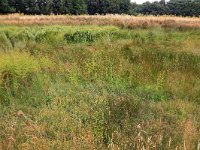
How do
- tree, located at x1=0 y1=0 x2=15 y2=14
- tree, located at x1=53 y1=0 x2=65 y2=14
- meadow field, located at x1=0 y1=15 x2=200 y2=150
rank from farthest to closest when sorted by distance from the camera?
tree, located at x1=53 y1=0 x2=65 y2=14 < tree, located at x1=0 y1=0 x2=15 y2=14 < meadow field, located at x1=0 y1=15 x2=200 y2=150

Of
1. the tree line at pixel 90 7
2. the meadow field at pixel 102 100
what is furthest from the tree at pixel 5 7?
the meadow field at pixel 102 100

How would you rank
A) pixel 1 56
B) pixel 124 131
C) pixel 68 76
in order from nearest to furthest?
pixel 124 131 → pixel 68 76 → pixel 1 56

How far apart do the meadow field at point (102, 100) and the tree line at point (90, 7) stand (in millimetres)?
35886

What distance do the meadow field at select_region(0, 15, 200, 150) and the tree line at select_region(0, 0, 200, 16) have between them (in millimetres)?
35886

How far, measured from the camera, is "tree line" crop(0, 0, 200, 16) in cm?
4647

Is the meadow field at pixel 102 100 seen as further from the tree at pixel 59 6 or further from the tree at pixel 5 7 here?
the tree at pixel 59 6

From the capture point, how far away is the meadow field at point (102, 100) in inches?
174

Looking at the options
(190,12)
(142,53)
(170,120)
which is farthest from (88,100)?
(190,12)

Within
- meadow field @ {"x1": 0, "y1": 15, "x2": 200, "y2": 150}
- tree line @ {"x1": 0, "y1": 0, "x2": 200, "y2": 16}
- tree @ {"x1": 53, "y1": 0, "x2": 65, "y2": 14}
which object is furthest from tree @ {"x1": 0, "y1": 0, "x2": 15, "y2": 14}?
meadow field @ {"x1": 0, "y1": 15, "x2": 200, "y2": 150}

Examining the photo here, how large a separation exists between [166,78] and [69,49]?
4278 mm

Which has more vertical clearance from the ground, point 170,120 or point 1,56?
point 1,56

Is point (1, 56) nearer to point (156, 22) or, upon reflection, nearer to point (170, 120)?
point (170, 120)

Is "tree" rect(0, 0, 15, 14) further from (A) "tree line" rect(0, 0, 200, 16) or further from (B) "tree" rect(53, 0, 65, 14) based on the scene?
(B) "tree" rect(53, 0, 65, 14)

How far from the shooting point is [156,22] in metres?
22.5
